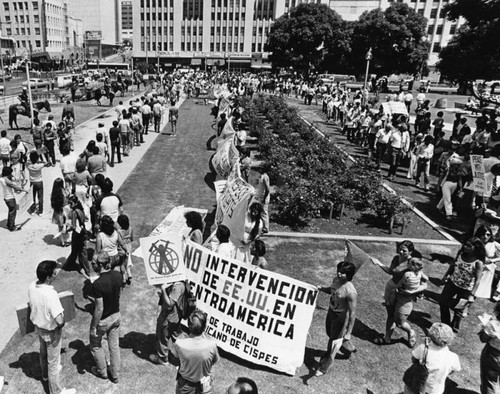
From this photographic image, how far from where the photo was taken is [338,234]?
11492mm

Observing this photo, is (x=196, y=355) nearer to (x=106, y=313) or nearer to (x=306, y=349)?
(x=106, y=313)

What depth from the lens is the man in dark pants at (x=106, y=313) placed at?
17.7 feet

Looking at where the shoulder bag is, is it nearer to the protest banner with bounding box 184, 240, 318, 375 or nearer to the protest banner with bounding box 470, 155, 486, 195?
the protest banner with bounding box 184, 240, 318, 375

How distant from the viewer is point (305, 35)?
61875mm

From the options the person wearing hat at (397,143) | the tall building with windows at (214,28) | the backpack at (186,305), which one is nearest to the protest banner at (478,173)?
the person wearing hat at (397,143)

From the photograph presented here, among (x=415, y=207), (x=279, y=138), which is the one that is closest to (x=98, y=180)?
(x=415, y=207)

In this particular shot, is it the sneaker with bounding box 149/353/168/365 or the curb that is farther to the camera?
the curb

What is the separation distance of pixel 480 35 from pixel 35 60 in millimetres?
94229

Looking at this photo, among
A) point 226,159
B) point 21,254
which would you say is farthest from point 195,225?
point 226,159

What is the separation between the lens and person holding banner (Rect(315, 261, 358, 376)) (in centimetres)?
586

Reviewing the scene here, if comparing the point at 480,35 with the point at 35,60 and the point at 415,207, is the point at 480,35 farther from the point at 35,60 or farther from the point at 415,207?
the point at 35,60

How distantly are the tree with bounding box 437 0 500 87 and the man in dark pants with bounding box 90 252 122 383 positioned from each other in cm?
1909

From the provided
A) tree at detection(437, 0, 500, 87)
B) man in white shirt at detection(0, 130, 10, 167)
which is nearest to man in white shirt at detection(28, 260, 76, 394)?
man in white shirt at detection(0, 130, 10, 167)

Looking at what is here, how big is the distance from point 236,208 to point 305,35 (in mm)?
59545
